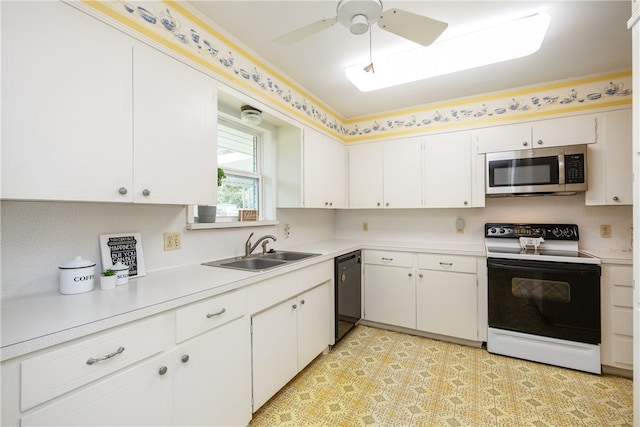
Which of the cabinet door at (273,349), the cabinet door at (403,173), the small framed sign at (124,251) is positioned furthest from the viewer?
the cabinet door at (403,173)

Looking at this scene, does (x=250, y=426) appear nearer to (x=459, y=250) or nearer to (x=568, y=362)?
(x=459, y=250)

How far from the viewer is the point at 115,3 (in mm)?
1282

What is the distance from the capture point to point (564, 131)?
2.48 metres

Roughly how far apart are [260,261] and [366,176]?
1688 millimetres

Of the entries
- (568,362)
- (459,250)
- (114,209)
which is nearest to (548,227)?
(459,250)

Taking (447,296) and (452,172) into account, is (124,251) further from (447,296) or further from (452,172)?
(452,172)

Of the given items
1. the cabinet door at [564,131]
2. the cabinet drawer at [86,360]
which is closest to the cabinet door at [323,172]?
the cabinet drawer at [86,360]

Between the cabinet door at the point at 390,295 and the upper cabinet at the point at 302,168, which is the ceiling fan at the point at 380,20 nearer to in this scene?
the upper cabinet at the point at 302,168

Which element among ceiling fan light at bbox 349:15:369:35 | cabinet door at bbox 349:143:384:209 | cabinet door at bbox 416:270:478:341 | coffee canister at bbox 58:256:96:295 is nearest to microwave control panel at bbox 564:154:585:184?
cabinet door at bbox 416:270:478:341

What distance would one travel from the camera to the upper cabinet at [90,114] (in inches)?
38.6

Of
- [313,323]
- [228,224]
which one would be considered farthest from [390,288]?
[228,224]

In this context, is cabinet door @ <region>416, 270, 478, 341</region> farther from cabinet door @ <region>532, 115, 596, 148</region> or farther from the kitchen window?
the kitchen window

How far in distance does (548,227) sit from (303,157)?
2382mm

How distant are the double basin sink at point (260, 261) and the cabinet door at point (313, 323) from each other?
12.5 inches
